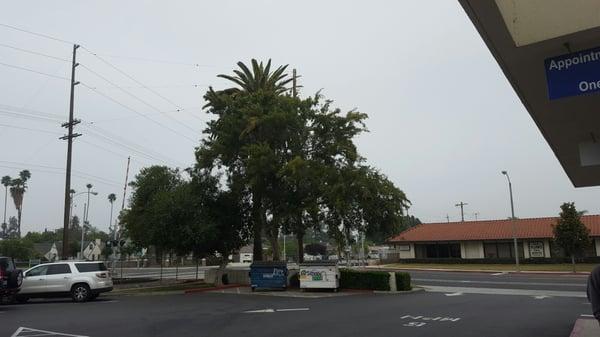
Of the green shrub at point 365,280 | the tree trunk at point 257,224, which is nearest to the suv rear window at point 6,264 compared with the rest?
the tree trunk at point 257,224

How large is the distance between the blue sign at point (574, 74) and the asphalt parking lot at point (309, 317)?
7373mm

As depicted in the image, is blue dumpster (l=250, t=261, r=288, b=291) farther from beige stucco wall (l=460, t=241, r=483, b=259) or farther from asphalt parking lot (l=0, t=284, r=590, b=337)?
beige stucco wall (l=460, t=241, r=483, b=259)

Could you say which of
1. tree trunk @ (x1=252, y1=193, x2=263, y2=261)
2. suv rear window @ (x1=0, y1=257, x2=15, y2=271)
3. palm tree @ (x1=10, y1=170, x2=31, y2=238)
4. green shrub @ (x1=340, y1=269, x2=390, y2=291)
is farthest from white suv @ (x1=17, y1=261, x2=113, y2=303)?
palm tree @ (x1=10, y1=170, x2=31, y2=238)

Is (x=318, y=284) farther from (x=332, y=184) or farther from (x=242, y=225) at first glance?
(x=242, y=225)

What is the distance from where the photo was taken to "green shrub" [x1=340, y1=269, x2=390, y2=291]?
2569cm

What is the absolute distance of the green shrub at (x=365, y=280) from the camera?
25.7m

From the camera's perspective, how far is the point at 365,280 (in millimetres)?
26031

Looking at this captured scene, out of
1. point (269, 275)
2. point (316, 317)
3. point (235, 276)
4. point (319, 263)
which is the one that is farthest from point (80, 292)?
point (316, 317)

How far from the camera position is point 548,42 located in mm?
6141

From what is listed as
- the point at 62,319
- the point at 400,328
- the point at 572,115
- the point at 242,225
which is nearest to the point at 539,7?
the point at 572,115

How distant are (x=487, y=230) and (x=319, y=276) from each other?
114ft

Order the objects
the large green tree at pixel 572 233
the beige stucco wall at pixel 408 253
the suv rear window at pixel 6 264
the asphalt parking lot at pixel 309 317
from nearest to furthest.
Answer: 1. the asphalt parking lot at pixel 309 317
2. the suv rear window at pixel 6 264
3. the large green tree at pixel 572 233
4. the beige stucco wall at pixel 408 253

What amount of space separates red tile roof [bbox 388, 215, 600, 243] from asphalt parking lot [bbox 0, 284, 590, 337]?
3149 cm

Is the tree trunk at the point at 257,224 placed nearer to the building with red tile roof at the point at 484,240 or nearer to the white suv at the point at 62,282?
the white suv at the point at 62,282
